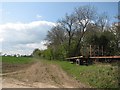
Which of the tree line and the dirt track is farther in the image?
the tree line

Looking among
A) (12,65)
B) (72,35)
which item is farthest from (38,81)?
(72,35)

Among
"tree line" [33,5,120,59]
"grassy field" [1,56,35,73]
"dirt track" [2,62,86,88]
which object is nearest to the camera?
"dirt track" [2,62,86,88]

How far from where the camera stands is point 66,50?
6075cm

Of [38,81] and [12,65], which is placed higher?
[12,65]

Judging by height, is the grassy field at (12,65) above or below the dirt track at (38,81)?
above

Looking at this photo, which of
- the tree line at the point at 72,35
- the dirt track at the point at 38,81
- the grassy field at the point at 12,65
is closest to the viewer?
the dirt track at the point at 38,81

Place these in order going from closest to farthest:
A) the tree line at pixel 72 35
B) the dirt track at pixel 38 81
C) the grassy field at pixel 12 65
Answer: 1. the dirt track at pixel 38 81
2. the grassy field at pixel 12 65
3. the tree line at pixel 72 35

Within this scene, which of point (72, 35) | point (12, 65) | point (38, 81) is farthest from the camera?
point (72, 35)

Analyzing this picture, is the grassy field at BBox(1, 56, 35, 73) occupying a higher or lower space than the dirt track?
higher

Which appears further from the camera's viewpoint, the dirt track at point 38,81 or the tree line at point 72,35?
the tree line at point 72,35

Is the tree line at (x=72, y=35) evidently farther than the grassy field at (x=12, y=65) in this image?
Yes

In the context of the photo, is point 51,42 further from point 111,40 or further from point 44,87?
point 44,87

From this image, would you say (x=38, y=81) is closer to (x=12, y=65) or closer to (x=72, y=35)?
(x=12, y=65)

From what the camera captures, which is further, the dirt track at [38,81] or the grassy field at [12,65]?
the grassy field at [12,65]
